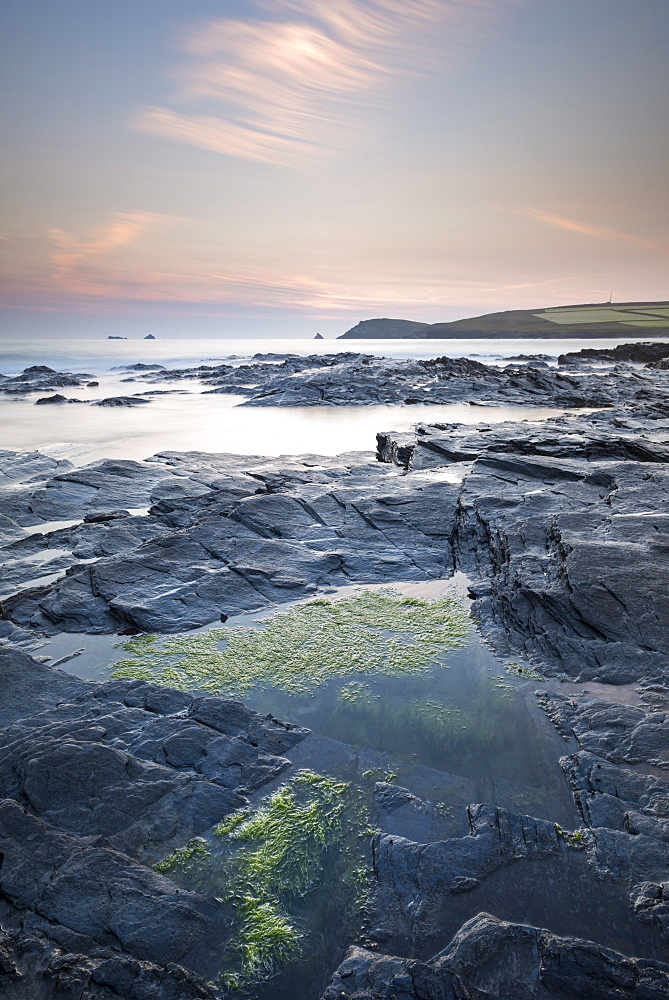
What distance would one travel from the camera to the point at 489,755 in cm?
516

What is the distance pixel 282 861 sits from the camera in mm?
4117

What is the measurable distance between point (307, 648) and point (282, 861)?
312 centimetres

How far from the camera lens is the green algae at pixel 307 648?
21.4ft

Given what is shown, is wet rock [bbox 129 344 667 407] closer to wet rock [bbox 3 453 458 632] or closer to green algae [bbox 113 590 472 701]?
wet rock [bbox 3 453 458 632]

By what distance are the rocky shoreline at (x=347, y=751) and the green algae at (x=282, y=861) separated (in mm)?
147

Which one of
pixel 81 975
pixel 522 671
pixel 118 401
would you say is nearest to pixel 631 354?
pixel 118 401

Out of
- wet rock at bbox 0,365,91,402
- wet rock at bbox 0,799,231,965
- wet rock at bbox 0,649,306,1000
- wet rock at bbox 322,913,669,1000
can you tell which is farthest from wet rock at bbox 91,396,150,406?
wet rock at bbox 322,913,669,1000

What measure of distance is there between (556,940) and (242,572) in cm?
639

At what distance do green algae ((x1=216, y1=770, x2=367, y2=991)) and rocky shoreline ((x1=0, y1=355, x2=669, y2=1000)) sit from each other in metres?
0.15

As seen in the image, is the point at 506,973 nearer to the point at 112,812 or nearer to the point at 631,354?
the point at 112,812

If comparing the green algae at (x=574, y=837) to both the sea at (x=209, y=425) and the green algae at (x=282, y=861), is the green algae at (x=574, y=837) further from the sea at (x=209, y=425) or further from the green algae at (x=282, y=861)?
the sea at (x=209, y=425)

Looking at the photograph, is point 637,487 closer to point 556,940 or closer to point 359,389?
point 556,940

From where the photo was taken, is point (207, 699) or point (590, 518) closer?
point (207, 699)

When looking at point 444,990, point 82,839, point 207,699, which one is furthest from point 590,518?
point 82,839
